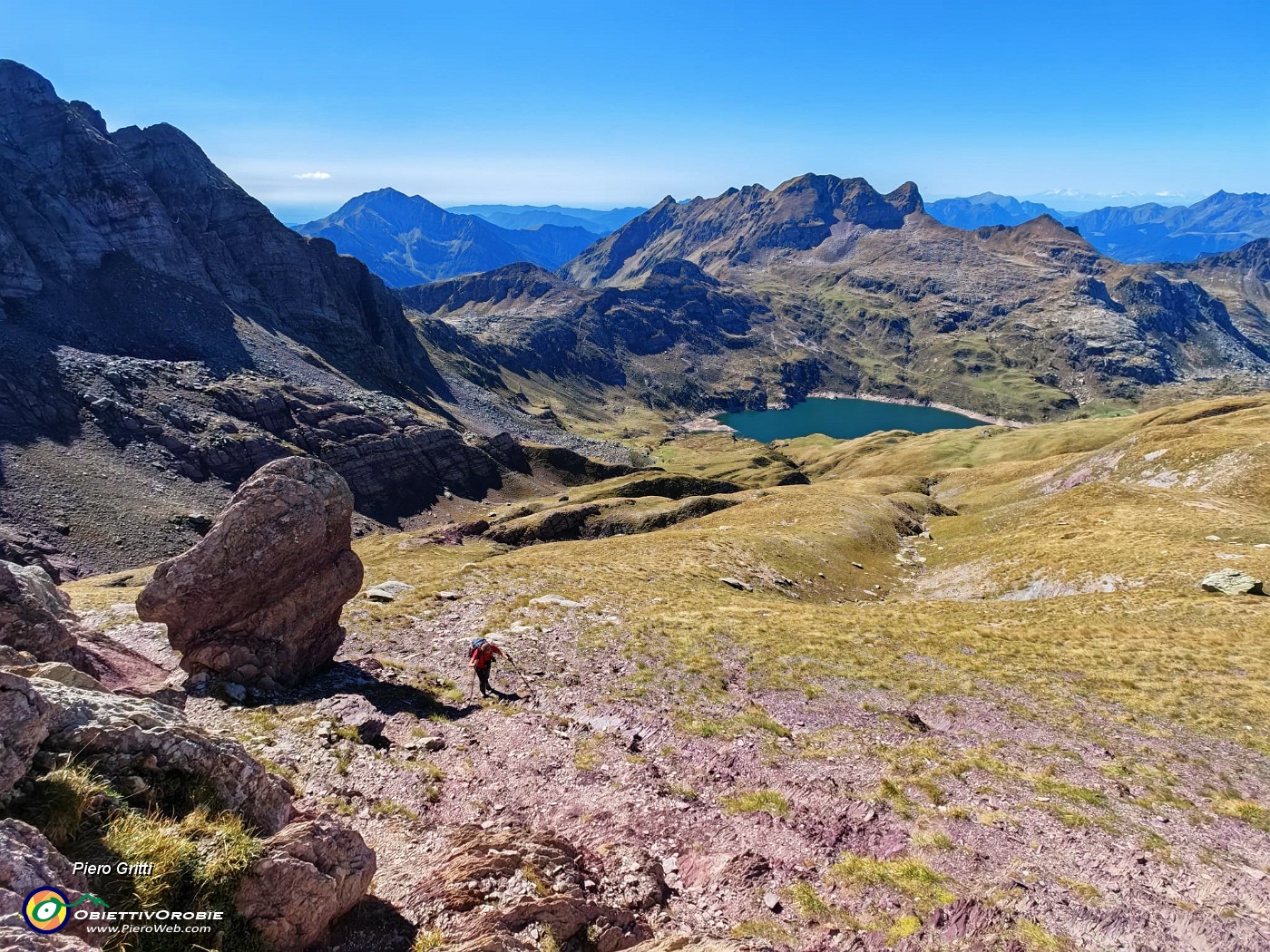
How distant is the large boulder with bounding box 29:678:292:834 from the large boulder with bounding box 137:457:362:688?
12048 millimetres

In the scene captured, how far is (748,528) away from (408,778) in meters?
50.5

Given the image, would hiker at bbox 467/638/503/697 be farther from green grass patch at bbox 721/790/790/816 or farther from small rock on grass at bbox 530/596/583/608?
small rock on grass at bbox 530/596/583/608

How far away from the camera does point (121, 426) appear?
135 m

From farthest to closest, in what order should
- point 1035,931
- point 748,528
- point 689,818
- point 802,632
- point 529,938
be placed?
point 748,528 < point 802,632 < point 689,818 < point 1035,931 < point 529,938

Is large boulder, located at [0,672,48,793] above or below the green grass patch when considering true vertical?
above

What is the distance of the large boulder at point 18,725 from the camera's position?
777 centimetres

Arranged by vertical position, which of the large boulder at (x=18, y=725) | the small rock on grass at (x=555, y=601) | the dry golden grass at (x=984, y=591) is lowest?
the dry golden grass at (x=984, y=591)

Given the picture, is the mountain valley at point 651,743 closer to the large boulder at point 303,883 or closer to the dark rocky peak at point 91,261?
the large boulder at point 303,883

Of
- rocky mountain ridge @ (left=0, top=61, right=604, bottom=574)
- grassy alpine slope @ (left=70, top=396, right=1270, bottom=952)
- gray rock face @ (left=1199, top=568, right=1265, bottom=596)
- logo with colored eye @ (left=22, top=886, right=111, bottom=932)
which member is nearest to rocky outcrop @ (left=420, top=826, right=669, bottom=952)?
grassy alpine slope @ (left=70, top=396, right=1270, bottom=952)

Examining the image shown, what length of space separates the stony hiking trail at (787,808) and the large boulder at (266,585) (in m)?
1.91

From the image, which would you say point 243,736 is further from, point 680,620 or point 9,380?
point 9,380

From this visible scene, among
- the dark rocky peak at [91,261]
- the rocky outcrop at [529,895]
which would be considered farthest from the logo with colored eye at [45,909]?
the dark rocky peak at [91,261]

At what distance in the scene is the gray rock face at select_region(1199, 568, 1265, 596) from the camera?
111 ft

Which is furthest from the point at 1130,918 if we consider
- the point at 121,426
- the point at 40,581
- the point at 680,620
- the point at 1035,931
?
the point at 121,426
